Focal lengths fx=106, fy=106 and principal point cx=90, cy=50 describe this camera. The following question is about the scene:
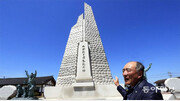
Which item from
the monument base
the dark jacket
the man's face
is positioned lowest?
the monument base

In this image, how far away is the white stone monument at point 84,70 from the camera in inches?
329

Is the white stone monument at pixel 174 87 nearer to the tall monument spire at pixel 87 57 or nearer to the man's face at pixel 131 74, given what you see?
the tall monument spire at pixel 87 57

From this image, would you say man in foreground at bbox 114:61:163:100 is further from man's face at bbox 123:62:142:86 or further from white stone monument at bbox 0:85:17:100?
white stone monument at bbox 0:85:17:100

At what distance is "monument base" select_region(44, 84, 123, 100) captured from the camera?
818cm

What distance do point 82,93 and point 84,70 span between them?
5.85ft

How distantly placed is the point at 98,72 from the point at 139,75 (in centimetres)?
853

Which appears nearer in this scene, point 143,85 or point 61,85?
point 143,85

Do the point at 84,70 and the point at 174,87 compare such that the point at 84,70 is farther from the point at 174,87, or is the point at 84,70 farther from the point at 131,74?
the point at 131,74

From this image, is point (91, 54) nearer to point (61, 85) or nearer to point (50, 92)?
point (61, 85)

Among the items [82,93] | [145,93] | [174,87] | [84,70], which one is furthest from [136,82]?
[174,87]

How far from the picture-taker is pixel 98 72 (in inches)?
387

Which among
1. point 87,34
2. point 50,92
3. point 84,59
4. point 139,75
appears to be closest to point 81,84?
point 84,59

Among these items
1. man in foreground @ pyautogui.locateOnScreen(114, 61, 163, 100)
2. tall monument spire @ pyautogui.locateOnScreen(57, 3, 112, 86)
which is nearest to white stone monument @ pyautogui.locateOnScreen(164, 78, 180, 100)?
tall monument spire @ pyautogui.locateOnScreen(57, 3, 112, 86)

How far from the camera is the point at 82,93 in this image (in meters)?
8.18
